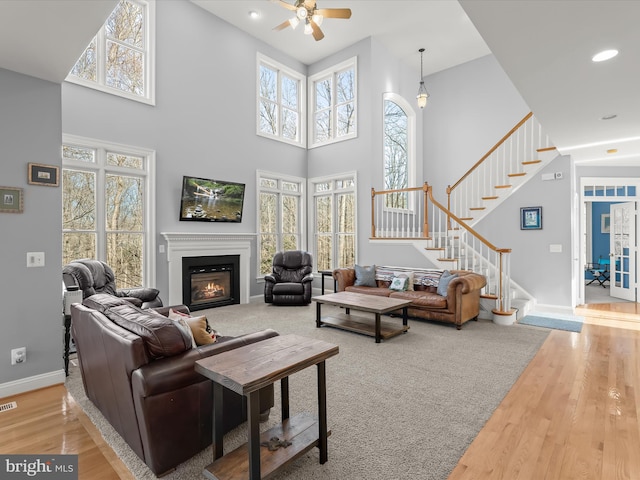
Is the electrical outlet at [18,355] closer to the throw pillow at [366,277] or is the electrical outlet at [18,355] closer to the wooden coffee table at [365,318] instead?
the wooden coffee table at [365,318]

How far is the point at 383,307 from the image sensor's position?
4348 mm

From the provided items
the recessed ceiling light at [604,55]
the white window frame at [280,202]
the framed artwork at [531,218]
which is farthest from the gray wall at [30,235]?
the framed artwork at [531,218]

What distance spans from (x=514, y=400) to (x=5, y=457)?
3606mm

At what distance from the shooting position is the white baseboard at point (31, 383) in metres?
2.82

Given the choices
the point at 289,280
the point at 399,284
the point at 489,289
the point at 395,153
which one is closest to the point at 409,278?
the point at 399,284

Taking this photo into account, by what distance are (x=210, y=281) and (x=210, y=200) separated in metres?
1.55

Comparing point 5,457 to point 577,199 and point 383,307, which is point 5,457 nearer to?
point 383,307

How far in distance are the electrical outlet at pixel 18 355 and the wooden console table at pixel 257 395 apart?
2.22 metres

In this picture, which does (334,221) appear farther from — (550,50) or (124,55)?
(550,50)

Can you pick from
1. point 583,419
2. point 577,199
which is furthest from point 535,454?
point 577,199

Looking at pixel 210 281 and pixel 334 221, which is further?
pixel 334 221

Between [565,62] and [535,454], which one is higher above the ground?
[565,62]
